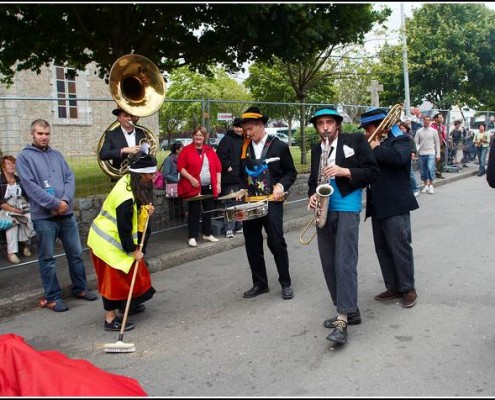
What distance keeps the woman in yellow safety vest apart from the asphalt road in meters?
0.46

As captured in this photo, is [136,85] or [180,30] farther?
[180,30]

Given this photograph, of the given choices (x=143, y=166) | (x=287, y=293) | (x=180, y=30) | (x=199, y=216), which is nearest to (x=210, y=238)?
(x=199, y=216)

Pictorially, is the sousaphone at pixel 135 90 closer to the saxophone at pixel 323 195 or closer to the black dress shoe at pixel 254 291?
the black dress shoe at pixel 254 291

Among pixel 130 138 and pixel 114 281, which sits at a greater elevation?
pixel 130 138

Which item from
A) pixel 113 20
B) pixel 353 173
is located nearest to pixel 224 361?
pixel 353 173

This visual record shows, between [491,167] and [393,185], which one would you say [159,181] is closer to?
[393,185]

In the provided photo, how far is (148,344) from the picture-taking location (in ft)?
14.6

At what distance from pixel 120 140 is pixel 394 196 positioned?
330 centimetres

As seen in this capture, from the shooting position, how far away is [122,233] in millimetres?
4535

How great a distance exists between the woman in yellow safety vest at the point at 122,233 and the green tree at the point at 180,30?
3049 mm

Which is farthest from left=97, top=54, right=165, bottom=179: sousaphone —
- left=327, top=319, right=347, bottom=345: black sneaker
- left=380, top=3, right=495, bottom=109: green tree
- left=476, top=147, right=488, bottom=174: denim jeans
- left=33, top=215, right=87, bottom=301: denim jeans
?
left=380, top=3, right=495, bottom=109: green tree

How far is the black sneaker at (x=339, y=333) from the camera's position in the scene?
4148 millimetres

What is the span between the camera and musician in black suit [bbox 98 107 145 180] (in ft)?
19.8

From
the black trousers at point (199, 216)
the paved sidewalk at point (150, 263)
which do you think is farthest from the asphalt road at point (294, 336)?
the black trousers at point (199, 216)
